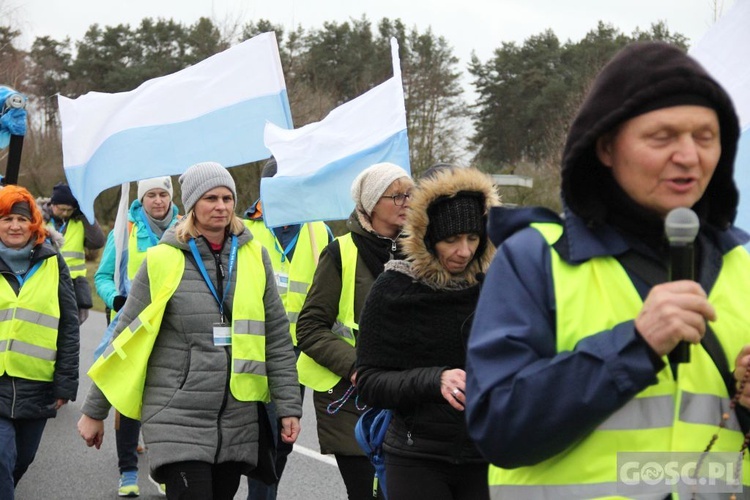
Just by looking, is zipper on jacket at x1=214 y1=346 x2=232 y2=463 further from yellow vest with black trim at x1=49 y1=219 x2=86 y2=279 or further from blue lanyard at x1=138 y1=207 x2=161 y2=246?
yellow vest with black trim at x1=49 y1=219 x2=86 y2=279

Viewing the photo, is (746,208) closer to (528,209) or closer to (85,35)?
(528,209)

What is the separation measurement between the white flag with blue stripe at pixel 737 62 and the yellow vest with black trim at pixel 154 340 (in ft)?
7.13

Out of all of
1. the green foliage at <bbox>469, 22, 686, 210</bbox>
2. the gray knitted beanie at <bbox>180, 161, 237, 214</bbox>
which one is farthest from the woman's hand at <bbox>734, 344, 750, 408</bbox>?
the green foliage at <bbox>469, 22, 686, 210</bbox>

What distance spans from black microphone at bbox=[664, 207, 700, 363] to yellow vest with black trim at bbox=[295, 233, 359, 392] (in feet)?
10.6

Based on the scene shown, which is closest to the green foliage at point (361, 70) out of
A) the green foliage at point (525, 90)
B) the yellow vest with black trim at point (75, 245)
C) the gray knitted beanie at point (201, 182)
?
the green foliage at point (525, 90)

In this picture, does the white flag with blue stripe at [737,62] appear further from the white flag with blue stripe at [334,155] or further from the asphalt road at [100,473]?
the asphalt road at [100,473]

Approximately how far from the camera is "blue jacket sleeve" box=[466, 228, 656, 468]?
2.01m

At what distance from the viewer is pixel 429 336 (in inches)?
158

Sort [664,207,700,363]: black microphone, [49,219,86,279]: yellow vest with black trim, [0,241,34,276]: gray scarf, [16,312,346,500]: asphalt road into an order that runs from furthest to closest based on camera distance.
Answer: [49,219,86,279]: yellow vest with black trim, [16,312,346,500]: asphalt road, [0,241,34,276]: gray scarf, [664,207,700,363]: black microphone

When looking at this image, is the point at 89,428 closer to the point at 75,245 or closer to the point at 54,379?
the point at 54,379

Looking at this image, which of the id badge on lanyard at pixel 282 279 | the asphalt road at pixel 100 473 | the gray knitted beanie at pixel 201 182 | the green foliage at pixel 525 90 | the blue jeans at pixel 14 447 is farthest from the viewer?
the green foliage at pixel 525 90

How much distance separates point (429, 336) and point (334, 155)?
10.3ft

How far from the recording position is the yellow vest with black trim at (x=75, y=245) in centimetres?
1045

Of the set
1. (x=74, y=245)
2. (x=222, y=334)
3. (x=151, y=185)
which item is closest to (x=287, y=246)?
(x=151, y=185)
